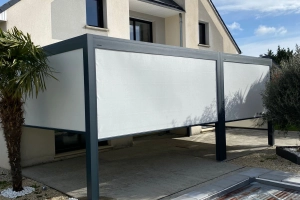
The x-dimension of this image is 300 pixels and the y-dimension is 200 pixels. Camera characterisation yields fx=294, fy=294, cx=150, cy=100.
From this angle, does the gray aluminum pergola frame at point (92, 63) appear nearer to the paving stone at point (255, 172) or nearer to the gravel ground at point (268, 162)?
the paving stone at point (255, 172)

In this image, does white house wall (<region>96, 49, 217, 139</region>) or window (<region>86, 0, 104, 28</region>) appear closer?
white house wall (<region>96, 49, 217, 139</region>)

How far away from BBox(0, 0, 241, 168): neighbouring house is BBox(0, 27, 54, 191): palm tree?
242 cm

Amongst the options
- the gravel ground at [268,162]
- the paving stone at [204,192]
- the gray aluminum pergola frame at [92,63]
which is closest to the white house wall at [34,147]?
the gray aluminum pergola frame at [92,63]

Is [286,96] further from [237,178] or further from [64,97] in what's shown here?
[64,97]

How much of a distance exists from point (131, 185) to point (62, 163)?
3210 mm

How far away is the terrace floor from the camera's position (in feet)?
20.7

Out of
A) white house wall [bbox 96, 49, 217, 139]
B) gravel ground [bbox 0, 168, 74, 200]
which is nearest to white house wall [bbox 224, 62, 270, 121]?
white house wall [bbox 96, 49, 217, 139]

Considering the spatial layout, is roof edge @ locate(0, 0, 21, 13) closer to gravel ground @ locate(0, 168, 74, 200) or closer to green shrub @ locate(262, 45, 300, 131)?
gravel ground @ locate(0, 168, 74, 200)

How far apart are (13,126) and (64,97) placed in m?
1.16

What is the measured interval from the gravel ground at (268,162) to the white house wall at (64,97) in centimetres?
486

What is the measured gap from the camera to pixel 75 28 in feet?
31.3

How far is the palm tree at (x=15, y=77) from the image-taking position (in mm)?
5605

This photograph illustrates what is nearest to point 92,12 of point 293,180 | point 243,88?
point 243,88

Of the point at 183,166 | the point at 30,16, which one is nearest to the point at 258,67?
the point at 183,166
